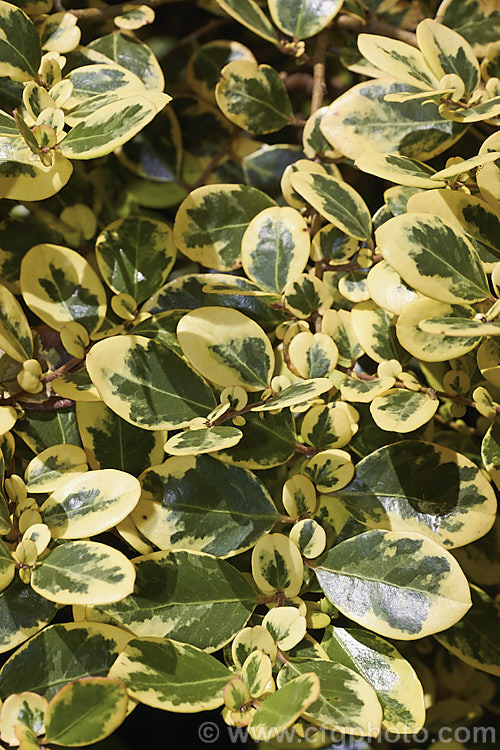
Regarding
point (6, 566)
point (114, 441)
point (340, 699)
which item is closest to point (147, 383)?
point (114, 441)

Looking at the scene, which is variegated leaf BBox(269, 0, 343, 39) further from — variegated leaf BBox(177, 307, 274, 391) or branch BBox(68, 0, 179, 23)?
variegated leaf BBox(177, 307, 274, 391)

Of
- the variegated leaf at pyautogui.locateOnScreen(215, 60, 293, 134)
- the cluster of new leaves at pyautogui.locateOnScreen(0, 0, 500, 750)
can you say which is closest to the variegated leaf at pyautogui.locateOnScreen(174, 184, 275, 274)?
the cluster of new leaves at pyautogui.locateOnScreen(0, 0, 500, 750)

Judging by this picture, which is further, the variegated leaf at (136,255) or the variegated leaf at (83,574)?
the variegated leaf at (136,255)

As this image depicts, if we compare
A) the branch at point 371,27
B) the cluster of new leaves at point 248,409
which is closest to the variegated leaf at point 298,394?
the cluster of new leaves at point 248,409

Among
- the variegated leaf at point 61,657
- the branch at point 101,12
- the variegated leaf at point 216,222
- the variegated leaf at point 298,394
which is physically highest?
the branch at point 101,12

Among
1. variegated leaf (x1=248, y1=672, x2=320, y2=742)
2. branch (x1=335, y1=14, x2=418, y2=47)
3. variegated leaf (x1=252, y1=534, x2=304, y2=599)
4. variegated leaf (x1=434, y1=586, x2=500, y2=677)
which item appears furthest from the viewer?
branch (x1=335, y1=14, x2=418, y2=47)

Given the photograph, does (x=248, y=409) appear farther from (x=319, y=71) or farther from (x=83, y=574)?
(x=319, y=71)

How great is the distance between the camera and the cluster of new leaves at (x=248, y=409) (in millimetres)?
492

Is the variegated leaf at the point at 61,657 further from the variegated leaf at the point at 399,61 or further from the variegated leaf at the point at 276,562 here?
the variegated leaf at the point at 399,61

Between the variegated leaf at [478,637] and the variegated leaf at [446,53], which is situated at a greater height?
the variegated leaf at [446,53]

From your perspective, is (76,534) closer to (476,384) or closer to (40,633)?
(40,633)
